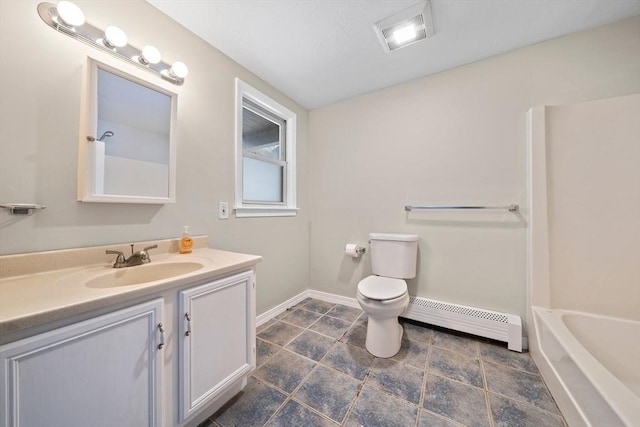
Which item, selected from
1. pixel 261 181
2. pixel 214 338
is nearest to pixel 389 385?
pixel 214 338

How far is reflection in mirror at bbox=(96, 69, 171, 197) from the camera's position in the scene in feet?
3.54

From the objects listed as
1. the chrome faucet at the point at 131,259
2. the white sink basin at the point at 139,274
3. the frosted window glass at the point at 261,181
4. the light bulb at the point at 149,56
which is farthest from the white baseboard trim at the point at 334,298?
the light bulb at the point at 149,56

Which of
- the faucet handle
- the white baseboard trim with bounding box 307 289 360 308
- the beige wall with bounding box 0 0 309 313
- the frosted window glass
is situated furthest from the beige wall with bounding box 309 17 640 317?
the faucet handle

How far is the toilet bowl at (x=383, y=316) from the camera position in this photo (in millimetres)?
1485

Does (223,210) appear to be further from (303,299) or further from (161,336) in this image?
(303,299)

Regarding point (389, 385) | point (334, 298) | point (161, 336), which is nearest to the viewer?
point (161, 336)

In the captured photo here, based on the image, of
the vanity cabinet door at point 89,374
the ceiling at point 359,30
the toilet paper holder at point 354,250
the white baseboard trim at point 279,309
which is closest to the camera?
the vanity cabinet door at point 89,374

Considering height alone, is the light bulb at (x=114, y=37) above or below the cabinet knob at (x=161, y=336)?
above

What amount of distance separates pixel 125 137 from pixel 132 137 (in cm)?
3

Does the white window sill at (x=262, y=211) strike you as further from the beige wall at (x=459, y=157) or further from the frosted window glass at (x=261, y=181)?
the beige wall at (x=459, y=157)

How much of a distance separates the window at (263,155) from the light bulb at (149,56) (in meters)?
0.59

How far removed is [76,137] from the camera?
39.8 inches

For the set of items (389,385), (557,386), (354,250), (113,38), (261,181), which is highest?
(113,38)

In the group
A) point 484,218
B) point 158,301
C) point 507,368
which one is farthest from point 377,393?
point 484,218
